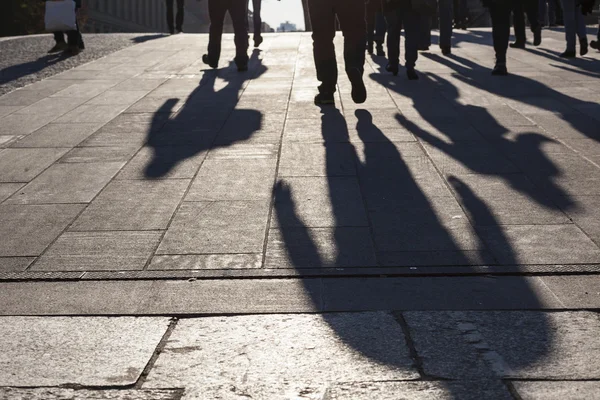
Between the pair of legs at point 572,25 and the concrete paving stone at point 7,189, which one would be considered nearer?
the concrete paving stone at point 7,189

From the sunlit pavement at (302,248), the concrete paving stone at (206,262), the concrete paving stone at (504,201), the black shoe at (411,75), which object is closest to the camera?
the sunlit pavement at (302,248)

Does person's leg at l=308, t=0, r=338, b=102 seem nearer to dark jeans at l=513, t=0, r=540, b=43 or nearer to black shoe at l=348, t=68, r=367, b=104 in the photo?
black shoe at l=348, t=68, r=367, b=104

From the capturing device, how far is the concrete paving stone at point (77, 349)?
11.6ft

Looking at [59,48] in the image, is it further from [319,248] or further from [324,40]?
[319,248]

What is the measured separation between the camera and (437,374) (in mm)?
3500

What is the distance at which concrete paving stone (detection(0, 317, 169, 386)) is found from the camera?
3543mm

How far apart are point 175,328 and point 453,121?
541 centimetres

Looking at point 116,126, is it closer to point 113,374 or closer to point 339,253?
point 339,253

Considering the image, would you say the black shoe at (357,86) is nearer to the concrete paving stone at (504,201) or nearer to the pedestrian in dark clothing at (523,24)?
the concrete paving stone at (504,201)

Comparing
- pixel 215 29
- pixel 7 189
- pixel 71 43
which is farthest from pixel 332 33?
pixel 71 43

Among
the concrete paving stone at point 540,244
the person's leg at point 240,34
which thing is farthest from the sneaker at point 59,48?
the concrete paving stone at point 540,244

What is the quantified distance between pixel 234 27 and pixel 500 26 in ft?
11.0

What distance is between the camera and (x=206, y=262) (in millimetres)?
5051

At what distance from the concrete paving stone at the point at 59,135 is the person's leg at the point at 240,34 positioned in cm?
424
